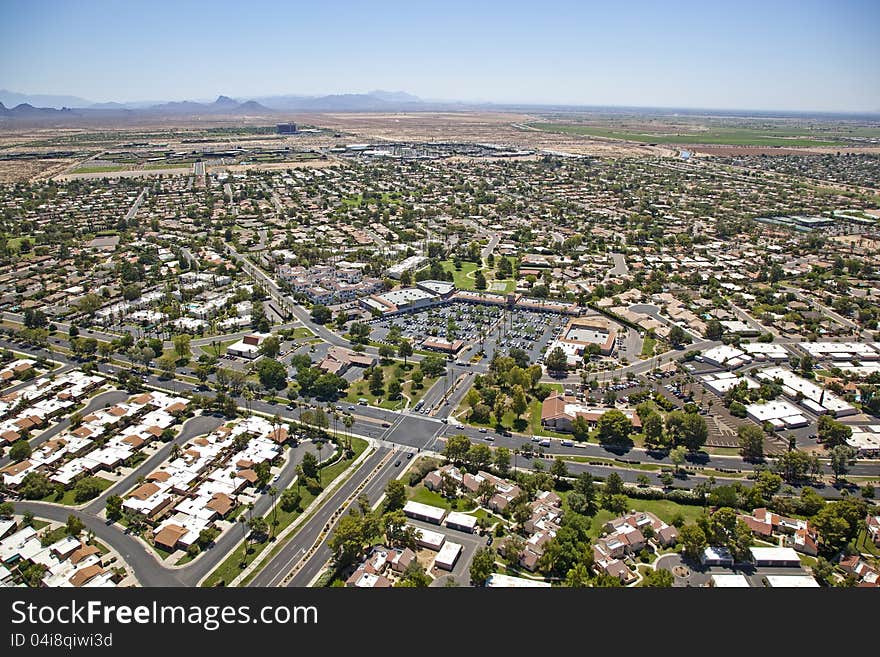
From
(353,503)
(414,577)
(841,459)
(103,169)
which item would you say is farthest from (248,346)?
(103,169)

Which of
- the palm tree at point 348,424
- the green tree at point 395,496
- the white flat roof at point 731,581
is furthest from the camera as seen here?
the palm tree at point 348,424

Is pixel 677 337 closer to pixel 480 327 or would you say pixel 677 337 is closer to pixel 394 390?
pixel 480 327

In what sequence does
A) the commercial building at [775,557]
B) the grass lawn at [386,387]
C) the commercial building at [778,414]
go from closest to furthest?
the commercial building at [775,557] → the commercial building at [778,414] → the grass lawn at [386,387]

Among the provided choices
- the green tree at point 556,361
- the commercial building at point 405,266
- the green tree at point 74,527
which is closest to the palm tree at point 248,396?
the green tree at point 74,527

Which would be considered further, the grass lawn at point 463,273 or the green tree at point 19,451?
the grass lawn at point 463,273

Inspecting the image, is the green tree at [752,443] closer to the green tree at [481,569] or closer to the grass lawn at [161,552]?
the green tree at [481,569]

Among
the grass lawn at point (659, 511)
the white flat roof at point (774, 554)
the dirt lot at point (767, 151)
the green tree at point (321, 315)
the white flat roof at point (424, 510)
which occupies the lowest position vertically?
the grass lawn at point (659, 511)

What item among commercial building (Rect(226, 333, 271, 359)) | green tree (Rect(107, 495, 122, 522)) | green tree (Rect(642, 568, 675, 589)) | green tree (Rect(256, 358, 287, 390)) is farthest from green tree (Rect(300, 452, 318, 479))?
green tree (Rect(642, 568, 675, 589))
